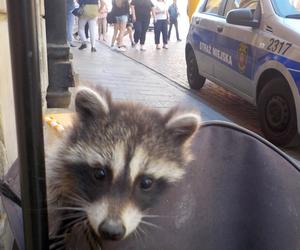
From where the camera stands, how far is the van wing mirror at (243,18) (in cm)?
642

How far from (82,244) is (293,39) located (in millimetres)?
4691

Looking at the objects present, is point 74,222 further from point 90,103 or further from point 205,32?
point 205,32

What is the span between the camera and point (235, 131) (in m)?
1.82

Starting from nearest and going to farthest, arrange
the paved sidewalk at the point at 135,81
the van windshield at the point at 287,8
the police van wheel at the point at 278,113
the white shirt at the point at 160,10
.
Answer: the police van wheel at the point at 278,113 → the van windshield at the point at 287,8 → the paved sidewalk at the point at 135,81 → the white shirt at the point at 160,10

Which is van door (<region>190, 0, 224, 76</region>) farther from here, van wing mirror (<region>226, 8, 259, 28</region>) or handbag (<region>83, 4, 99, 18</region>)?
handbag (<region>83, 4, 99, 18</region>)

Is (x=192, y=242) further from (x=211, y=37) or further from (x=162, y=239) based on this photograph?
(x=211, y=37)

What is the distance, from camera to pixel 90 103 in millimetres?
1732

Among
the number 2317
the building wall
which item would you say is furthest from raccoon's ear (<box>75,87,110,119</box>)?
the number 2317

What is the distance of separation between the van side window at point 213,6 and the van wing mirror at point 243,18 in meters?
1.94

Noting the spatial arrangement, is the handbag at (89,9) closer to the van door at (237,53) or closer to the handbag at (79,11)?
the handbag at (79,11)

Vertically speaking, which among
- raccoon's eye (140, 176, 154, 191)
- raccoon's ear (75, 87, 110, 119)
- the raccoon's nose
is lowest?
the raccoon's nose

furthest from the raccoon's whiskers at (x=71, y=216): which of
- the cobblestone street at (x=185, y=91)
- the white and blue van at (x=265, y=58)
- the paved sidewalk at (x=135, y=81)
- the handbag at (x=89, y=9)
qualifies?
the handbag at (x=89, y=9)

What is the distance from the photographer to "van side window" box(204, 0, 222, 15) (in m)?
8.47

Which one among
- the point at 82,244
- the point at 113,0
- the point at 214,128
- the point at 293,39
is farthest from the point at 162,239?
the point at 113,0
